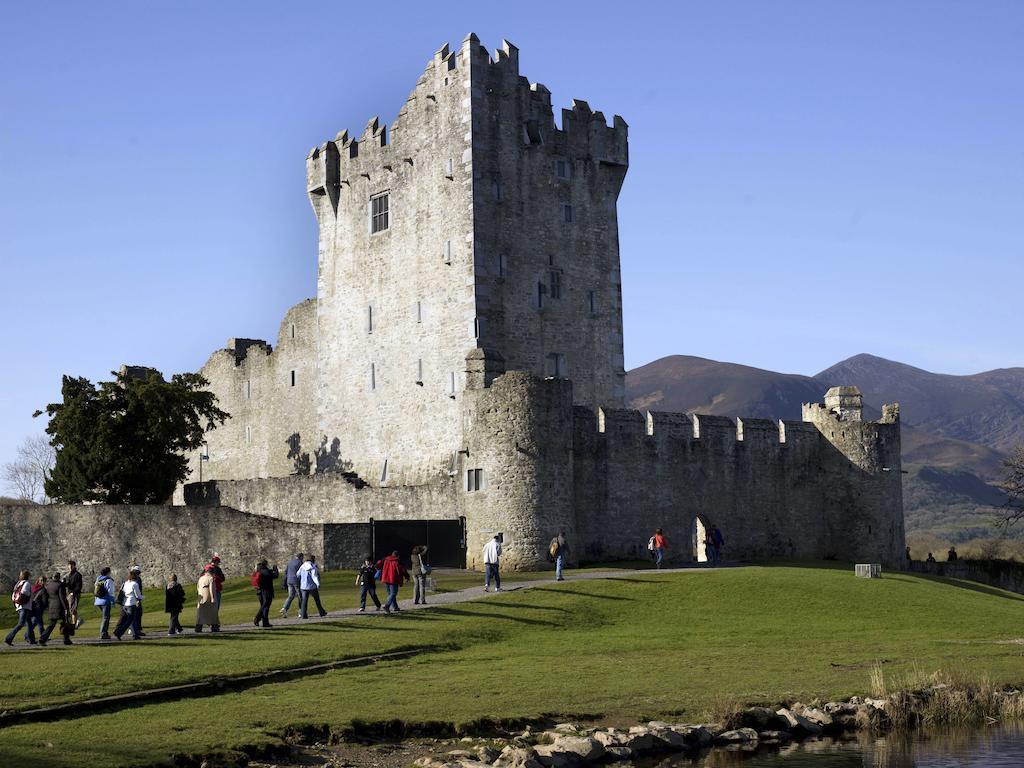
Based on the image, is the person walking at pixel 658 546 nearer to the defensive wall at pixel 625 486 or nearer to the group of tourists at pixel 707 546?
the group of tourists at pixel 707 546

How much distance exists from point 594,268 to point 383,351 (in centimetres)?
920

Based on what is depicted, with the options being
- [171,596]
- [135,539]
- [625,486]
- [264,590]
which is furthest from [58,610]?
[625,486]

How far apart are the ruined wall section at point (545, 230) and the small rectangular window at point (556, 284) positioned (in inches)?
1.6

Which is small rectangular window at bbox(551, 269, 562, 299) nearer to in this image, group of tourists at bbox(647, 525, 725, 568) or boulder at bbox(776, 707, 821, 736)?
group of tourists at bbox(647, 525, 725, 568)

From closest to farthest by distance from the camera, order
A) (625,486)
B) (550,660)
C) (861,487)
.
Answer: (550,660) < (625,486) < (861,487)

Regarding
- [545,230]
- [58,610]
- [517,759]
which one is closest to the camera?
[517,759]

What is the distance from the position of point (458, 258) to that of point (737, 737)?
107ft

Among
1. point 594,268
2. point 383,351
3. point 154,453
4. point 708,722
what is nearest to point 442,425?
point 383,351

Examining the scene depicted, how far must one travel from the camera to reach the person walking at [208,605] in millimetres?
34531

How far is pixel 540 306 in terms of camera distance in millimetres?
57938

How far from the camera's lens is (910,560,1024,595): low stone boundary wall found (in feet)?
202

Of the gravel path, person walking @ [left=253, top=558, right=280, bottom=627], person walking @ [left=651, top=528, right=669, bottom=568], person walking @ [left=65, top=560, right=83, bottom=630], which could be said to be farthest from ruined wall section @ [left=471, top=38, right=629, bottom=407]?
person walking @ [left=65, top=560, right=83, bottom=630]

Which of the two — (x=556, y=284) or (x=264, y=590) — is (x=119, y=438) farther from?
(x=264, y=590)

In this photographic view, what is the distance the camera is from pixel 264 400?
70.2 metres
